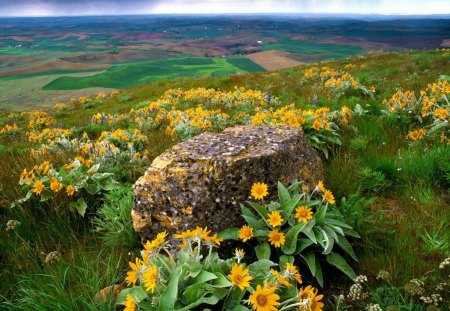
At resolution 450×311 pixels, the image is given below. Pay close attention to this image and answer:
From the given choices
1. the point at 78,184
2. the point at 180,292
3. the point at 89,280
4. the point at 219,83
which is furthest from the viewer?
the point at 219,83

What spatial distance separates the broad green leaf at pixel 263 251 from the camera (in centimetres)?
293

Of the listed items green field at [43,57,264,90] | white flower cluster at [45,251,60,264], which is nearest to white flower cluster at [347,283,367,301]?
white flower cluster at [45,251,60,264]

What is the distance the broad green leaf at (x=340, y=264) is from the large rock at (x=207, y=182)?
80 cm

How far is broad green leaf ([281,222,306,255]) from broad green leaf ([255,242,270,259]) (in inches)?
5.8

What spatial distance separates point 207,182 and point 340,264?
1.37 meters

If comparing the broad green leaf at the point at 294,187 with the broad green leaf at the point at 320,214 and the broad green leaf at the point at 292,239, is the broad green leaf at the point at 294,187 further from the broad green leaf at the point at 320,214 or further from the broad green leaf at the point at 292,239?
the broad green leaf at the point at 292,239

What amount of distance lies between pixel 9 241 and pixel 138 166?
1981 millimetres

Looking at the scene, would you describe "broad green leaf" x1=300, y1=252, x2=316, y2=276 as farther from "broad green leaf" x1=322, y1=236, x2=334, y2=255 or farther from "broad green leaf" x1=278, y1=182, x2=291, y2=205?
"broad green leaf" x1=278, y1=182, x2=291, y2=205

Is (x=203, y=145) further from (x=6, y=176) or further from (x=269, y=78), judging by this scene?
(x=269, y=78)

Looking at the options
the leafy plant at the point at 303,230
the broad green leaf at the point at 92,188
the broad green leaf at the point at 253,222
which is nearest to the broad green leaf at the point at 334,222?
the leafy plant at the point at 303,230

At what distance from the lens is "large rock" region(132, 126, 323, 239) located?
3299 millimetres

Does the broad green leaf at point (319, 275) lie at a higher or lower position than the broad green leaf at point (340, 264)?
lower

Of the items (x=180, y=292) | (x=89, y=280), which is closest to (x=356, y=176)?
(x=180, y=292)

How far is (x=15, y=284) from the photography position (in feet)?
10.0
